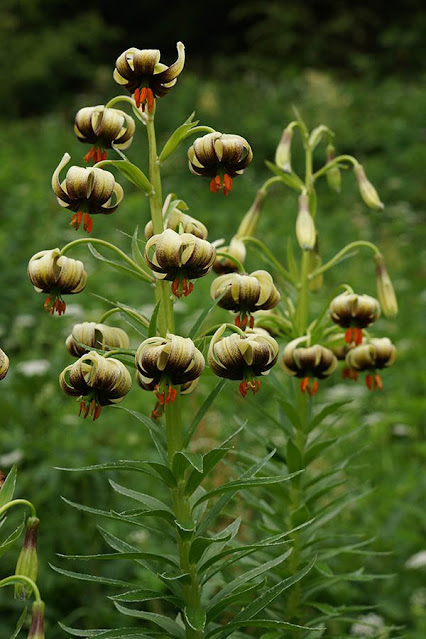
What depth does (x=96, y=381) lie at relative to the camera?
114 cm

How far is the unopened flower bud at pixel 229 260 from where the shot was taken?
1592 millimetres

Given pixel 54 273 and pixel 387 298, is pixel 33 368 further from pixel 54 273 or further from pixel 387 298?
pixel 54 273

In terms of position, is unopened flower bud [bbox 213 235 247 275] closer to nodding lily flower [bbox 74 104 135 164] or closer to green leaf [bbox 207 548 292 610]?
nodding lily flower [bbox 74 104 135 164]

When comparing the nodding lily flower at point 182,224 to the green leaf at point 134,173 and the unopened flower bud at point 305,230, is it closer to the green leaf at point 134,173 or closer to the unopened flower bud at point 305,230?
the green leaf at point 134,173

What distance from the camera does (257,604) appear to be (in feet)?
4.05

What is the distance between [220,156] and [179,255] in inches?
6.9

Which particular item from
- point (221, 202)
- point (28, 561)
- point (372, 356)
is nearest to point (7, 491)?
point (28, 561)

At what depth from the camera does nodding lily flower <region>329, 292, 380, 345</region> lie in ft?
5.04

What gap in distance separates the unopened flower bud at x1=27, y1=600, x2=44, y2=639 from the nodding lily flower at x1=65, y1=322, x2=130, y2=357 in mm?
400

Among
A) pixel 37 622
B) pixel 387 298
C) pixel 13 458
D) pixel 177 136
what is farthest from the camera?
pixel 13 458

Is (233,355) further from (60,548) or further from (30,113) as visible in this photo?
(30,113)

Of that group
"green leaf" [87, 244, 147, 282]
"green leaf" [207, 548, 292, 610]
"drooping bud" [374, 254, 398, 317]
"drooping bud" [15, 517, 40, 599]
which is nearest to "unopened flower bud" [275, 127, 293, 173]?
"drooping bud" [374, 254, 398, 317]

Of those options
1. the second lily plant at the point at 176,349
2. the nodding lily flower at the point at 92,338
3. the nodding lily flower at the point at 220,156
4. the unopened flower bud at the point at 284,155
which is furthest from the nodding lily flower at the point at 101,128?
the unopened flower bud at the point at 284,155

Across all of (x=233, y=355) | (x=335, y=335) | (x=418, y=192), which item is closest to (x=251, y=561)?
(x=335, y=335)
